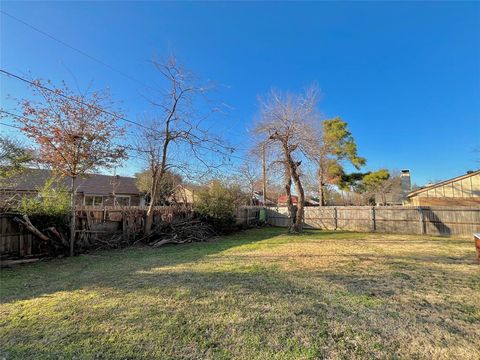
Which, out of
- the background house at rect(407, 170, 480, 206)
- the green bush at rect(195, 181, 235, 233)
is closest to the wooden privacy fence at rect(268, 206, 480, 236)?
the background house at rect(407, 170, 480, 206)

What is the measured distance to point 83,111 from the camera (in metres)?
7.77

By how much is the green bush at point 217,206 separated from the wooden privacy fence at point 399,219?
5459 millimetres

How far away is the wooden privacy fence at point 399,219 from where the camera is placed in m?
10.8

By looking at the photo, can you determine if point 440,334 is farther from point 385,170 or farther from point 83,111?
point 385,170

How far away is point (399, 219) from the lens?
1239 cm

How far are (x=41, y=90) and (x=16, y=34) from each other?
4.77 ft

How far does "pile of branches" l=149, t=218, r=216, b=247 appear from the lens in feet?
32.7

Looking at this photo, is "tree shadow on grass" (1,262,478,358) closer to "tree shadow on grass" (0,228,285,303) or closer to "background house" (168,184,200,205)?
"tree shadow on grass" (0,228,285,303)

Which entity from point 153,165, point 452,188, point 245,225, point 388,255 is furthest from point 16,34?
point 452,188

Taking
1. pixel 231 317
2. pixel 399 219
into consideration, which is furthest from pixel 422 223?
pixel 231 317

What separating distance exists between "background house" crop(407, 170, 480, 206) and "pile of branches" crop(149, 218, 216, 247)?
1242cm

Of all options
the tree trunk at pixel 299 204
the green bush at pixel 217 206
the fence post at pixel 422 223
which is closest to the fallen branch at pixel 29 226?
the green bush at pixel 217 206

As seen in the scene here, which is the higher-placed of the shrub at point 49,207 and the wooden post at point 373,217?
the shrub at point 49,207

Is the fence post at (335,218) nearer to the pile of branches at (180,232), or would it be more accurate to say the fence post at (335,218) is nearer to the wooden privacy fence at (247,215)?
the wooden privacy fence at (247,215)
